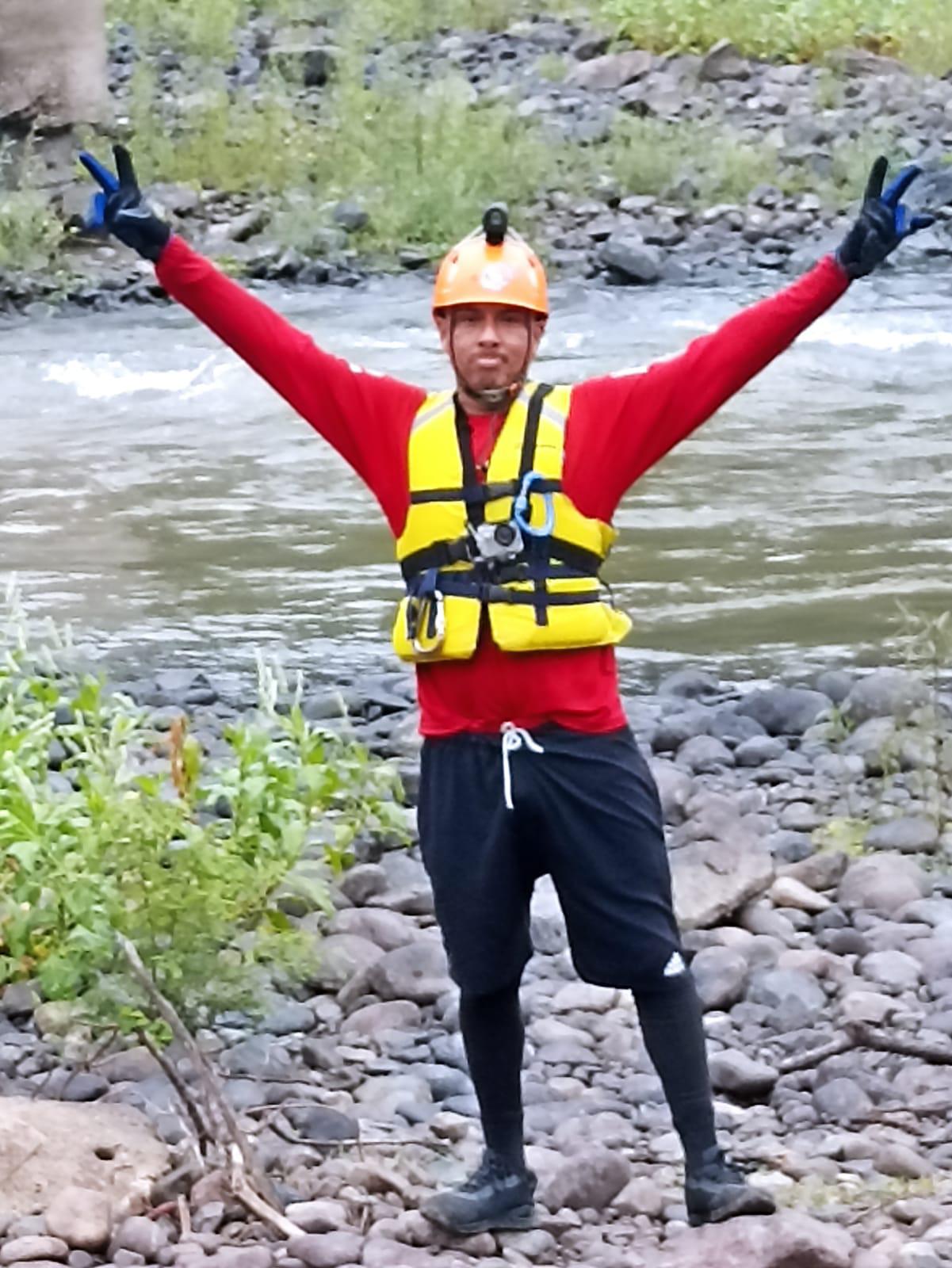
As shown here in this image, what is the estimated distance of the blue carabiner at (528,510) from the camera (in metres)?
3.56

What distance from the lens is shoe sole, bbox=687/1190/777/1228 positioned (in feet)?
12.1

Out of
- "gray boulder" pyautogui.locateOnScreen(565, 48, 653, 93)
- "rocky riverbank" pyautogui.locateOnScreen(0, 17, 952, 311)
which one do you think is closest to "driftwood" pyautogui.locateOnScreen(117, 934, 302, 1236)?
"rocky riverbank" pyautogui.locateOnScreen(0, 17, 952, 311)

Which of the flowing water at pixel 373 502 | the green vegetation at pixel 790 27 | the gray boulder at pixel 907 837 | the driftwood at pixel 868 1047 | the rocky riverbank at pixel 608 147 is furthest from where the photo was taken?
the green vegetation at pixel 790 27

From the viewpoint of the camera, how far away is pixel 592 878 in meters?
3.61

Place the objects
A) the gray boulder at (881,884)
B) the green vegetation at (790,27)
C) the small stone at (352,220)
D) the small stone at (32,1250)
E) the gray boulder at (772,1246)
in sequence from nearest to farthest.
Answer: the gray boulder at (772,1246), the small stone at (32,1250), the gray boulder at (881,884), the small stone at (352,220), the green vegetation at (790,27)

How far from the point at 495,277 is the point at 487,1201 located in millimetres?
1504

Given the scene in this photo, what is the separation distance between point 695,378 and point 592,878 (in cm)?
80

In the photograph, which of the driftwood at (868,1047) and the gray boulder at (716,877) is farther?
the gray boulder at (716,877)

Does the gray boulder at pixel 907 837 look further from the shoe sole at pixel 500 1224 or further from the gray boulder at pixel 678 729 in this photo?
the shoe sole at pixel 500 1224

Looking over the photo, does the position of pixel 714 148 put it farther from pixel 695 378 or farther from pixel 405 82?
pixel 695 378

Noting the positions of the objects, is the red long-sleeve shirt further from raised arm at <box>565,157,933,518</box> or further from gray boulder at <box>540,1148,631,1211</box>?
gray boulder at <box>540,1148,631,1211</box>

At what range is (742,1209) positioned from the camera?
3688 mm

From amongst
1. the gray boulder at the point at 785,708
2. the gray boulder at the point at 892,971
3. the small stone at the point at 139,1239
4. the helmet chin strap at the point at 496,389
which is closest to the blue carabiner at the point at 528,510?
the helmet chin strap at the point at 496,389

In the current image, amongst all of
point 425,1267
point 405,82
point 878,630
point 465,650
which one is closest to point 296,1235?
point 425,1267
